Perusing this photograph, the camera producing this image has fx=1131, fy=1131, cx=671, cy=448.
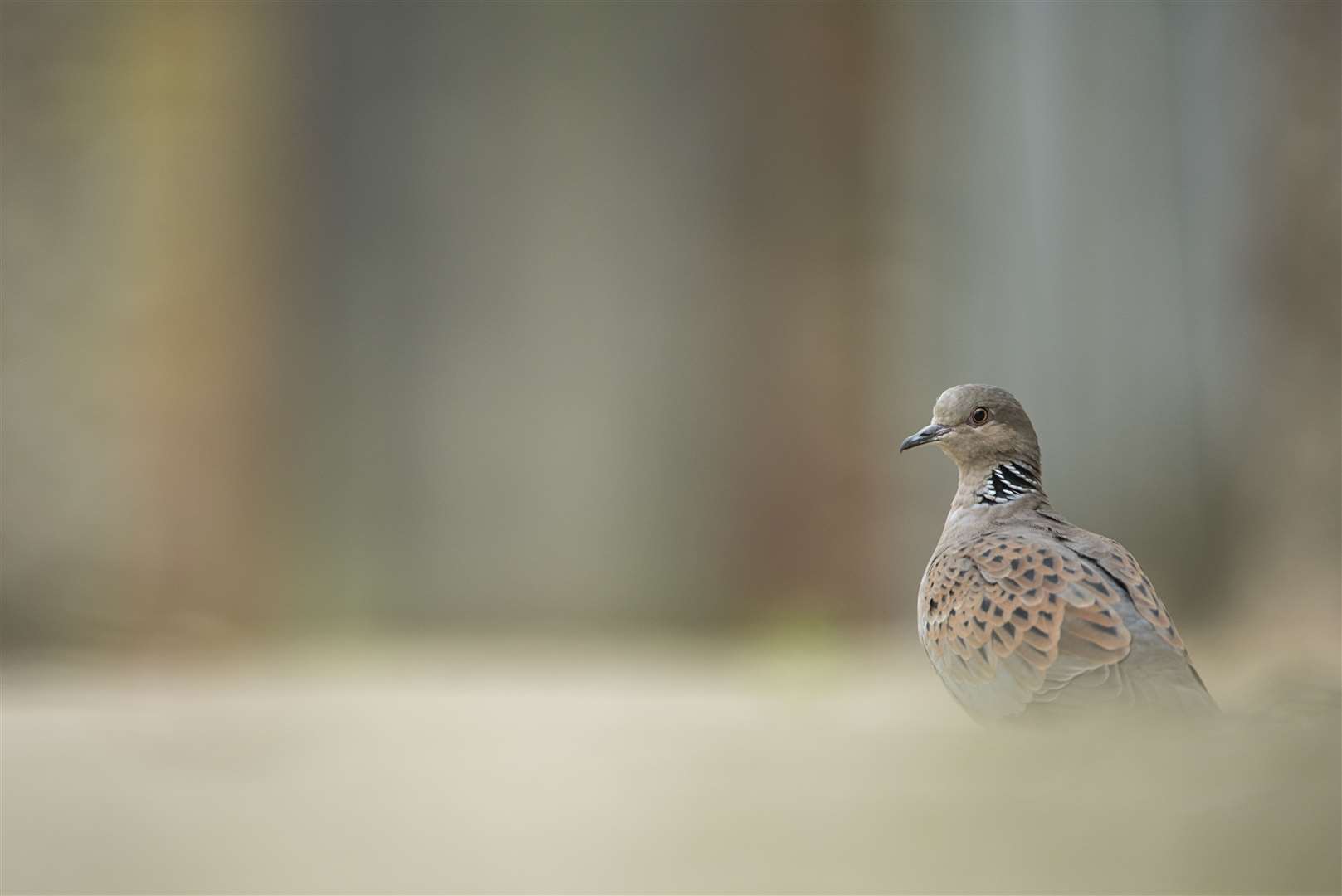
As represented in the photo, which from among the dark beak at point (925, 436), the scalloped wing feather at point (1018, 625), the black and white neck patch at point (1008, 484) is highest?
the dark beak at point (925, 436)

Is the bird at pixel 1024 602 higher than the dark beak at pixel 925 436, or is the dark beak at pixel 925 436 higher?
the dark beak at pixel 925 436

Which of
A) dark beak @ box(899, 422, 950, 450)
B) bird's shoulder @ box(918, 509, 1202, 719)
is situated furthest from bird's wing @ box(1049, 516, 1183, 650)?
dark beak @ box(899, 422, 950, 450)

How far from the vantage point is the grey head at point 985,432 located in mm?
1013

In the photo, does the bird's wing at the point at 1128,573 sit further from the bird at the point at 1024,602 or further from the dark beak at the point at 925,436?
the dark beak at the point at 925,436

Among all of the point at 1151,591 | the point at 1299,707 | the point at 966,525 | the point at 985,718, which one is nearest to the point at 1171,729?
the point at 1299,707

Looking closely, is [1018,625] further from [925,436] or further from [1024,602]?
[925,436]

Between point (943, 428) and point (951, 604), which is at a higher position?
point (943, 428)

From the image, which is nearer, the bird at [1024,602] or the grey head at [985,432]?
the bird at [1024,602]

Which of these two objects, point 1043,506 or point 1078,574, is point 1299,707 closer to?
point 1078,574

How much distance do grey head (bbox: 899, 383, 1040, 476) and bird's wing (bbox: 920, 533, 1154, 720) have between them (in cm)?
9

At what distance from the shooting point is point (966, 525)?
101 centimetres

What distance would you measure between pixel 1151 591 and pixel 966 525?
0.23 meters

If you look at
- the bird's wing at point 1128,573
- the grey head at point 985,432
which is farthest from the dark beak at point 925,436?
the bird's wing at point 1128,573

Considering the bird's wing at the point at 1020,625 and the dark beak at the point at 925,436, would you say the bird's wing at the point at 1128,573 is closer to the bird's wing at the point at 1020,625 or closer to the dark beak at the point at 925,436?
the bird's wing at the point at 1020,625
